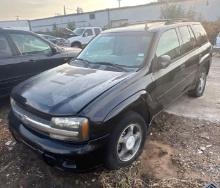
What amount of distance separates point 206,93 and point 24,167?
178 inches

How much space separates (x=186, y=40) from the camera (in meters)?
4.84

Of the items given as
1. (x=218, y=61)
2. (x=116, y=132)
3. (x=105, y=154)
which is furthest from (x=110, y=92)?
(x=218, y=61)

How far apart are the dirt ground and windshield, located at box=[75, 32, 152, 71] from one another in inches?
50.0

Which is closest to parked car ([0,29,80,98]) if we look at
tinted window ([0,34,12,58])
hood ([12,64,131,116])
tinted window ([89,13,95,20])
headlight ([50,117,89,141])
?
tinted window ([0,34,12,58])

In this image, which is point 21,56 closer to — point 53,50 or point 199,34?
point 53,50

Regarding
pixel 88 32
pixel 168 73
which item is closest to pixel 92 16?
pixel 88 32

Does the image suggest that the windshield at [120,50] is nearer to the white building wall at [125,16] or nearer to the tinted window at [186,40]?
the tinted window at [186,40]

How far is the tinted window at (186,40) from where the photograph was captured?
4.70m

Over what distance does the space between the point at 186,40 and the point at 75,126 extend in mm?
3046

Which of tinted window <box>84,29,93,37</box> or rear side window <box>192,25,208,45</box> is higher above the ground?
rear side window <box>192,25,208,45</box>

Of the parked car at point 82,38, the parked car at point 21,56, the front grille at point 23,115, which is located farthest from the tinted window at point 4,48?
the parked car at point 82,38

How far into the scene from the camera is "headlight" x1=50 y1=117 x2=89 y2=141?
107 inches

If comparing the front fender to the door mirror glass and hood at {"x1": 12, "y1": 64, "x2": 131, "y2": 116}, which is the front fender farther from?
the door mirror glass

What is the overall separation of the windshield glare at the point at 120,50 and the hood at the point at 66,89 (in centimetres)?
35
